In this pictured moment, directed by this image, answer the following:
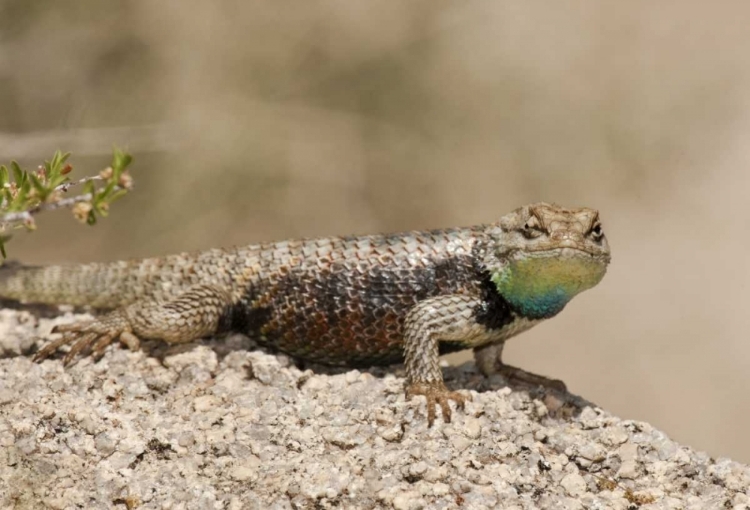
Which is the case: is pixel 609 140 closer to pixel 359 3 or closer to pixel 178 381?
pixel 359 3

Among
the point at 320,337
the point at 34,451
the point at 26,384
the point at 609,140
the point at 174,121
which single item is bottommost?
the point at 34,451

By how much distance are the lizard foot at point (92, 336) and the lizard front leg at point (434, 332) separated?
3.66 feet

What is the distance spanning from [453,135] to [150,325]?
448 cm

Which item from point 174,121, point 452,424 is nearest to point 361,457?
point 452,424

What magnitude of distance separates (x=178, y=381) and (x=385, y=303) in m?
0.99

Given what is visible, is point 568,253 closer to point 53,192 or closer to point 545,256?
point 545,256

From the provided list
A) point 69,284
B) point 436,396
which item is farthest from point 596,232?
point 69,284

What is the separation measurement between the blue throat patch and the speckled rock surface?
40 centimetres

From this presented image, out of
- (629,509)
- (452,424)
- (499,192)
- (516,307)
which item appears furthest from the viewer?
(499,192)

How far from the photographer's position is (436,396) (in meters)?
3.69

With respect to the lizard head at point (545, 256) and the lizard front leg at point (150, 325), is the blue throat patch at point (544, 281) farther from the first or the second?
the lizard front leg at point (150, 325)

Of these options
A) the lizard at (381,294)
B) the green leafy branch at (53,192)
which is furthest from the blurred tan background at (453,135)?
the green leafy branch at (53,192)

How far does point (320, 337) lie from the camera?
14.4 ft

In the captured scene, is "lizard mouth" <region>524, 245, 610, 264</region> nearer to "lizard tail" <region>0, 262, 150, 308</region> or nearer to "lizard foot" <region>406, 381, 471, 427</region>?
"lizard foot" <region>406, 381, 471, 427</region>
